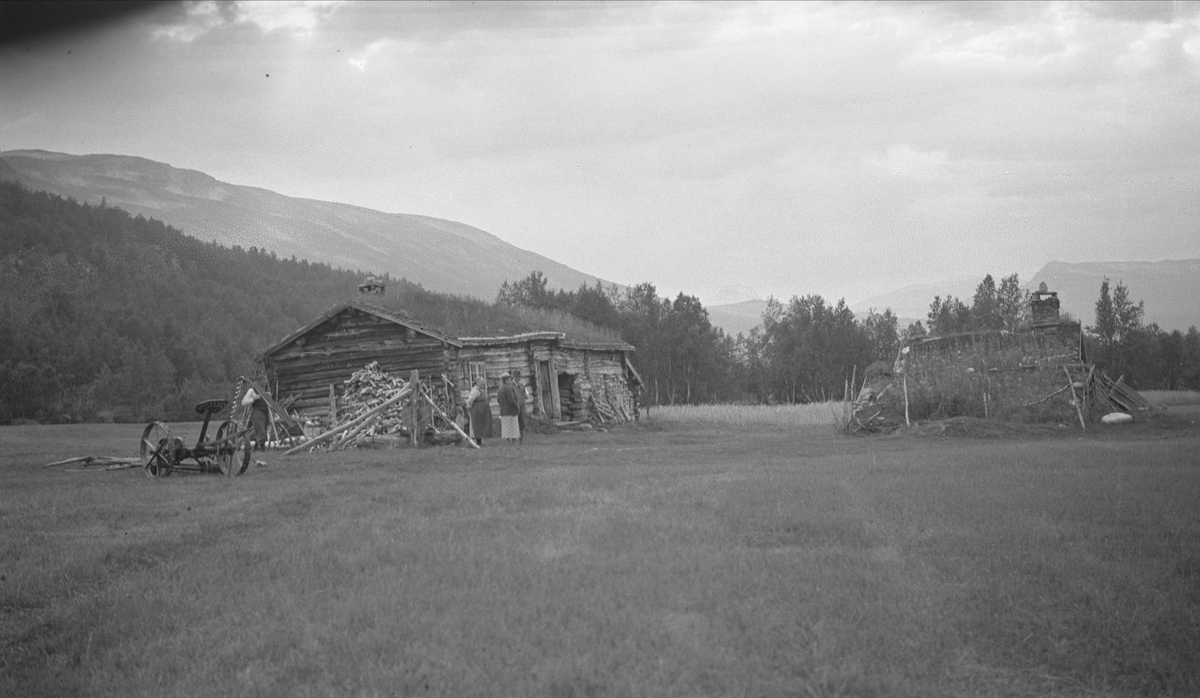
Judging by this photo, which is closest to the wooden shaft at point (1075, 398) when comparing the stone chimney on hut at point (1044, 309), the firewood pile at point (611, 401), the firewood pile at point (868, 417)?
the stone chimney on hut at point (1044, 309)

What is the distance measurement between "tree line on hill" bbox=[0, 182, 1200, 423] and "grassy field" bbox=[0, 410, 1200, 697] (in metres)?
24.6

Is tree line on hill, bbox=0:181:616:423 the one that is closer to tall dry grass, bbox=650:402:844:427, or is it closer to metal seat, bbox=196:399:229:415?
tall dry grass, bbox=650:402:844:427

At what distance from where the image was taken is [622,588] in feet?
23.2

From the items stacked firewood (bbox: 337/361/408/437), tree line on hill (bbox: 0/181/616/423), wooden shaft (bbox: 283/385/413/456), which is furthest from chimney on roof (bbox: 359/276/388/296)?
wooden shaft (bbox: 283/385/413/456)

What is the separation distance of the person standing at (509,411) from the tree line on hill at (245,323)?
36.8ft

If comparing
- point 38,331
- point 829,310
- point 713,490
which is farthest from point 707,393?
point 713,490

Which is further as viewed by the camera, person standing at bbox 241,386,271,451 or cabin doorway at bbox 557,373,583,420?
cabin doorway at bbox 557,373,583,420

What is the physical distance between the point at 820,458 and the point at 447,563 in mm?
11462

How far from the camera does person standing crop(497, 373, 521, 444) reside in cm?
2369

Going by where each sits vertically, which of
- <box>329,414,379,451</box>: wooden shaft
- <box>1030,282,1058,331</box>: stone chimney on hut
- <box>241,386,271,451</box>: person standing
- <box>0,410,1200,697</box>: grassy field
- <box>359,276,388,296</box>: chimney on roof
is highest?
<box>359,276,388,296</box>: chimney on roof

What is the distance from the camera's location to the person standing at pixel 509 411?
933 inches

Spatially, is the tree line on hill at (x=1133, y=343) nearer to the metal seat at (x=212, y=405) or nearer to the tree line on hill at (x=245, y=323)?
the tree line on hill at (x=245, y=323)

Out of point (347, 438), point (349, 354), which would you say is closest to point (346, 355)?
point (349, 354)

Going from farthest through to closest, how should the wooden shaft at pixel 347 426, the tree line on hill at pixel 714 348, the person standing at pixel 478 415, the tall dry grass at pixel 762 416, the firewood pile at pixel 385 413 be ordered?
1. the tree line on hill at pixel 714 348
2. the tall dry grass at pixel 762 416
3. the person standing at pixel 478 415
4. the firewood pile at pixel 385 413
5. the wooden shaft at pixel 347 426
